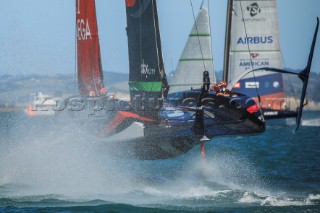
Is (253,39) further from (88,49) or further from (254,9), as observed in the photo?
(88,49)

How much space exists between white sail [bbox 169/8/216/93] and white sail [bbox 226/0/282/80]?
502 centimetres

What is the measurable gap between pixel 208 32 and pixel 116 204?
1781 centimetres

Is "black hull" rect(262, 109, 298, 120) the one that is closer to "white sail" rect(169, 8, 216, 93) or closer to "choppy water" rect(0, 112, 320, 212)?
"white sail" rect(169, 8, 216, 93)

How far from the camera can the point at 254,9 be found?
36719mm

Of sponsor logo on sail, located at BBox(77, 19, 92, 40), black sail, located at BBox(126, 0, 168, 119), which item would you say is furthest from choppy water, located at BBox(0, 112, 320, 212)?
sponsor logo on sail, located at BBox(77, 19, 92, 40)

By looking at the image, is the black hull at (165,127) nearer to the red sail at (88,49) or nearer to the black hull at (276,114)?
the red sail at (88,49)

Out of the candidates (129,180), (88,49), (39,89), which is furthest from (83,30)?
(39,89)

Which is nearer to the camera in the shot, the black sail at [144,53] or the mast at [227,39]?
the black sail at [144,53]

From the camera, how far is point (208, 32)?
100ft

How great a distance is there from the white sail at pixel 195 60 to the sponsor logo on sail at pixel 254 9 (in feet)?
21.1

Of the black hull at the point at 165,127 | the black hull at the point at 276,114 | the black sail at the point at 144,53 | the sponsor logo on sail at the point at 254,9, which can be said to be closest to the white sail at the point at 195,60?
the black hull at the point at 276,114

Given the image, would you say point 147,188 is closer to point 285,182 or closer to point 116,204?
point 116,204

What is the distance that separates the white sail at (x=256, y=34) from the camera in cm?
3566

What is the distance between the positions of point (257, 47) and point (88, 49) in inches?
645
